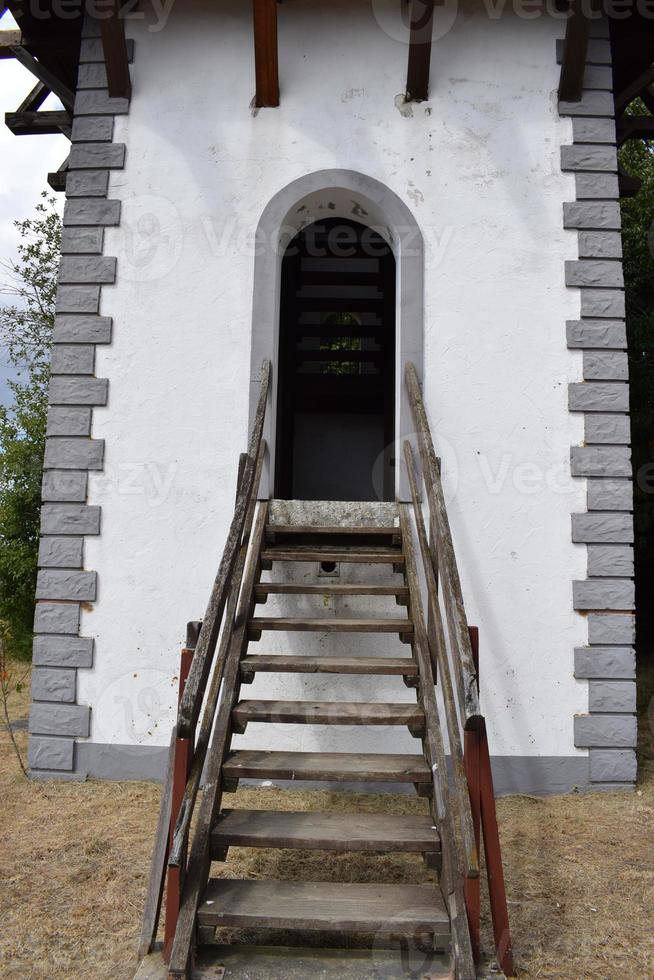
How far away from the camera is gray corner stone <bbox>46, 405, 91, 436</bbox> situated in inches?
196

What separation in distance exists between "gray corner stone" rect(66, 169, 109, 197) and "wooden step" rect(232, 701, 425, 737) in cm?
365

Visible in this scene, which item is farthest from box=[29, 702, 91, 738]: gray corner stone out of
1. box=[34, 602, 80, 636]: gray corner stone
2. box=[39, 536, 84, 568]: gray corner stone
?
box=[39, 536, 84, 568]: gray corner stone

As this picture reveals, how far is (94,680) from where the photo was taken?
→ 4.80 metres

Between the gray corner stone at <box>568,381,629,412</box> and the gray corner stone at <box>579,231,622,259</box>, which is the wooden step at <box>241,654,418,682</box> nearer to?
the gray corner stone at <box>568,381,629,412</box>

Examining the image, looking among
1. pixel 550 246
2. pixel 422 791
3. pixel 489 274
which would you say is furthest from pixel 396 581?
pixel 550 246

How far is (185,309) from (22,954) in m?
3.71

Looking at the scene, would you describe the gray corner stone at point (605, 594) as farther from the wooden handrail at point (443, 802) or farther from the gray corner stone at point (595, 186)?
the gray corner stone at point (595, 186)

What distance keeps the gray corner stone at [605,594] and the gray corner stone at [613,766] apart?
0.89 metres

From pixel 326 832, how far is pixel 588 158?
14.8ft

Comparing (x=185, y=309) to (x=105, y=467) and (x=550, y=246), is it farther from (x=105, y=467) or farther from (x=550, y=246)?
(x=550, y=246)

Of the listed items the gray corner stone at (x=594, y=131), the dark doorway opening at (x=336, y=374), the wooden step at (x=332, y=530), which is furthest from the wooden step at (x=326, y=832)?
the gray corner stone at (x=594, y=131)

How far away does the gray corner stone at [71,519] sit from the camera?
491 centimetres

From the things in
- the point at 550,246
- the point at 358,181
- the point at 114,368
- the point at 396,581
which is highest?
the point at 358,181

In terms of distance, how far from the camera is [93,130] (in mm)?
5219
